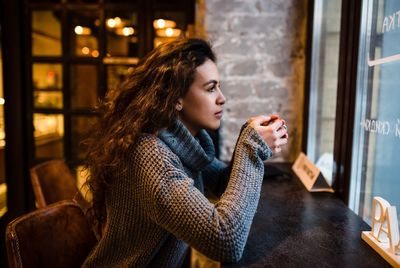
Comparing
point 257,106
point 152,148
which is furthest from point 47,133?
point 152,148

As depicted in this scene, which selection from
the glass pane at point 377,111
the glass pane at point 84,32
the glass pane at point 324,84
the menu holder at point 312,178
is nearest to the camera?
the glass pane at point 377,111

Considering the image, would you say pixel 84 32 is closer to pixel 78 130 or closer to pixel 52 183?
pixel 78 130

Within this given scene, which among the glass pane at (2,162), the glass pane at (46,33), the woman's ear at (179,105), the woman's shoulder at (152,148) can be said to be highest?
the glass pane at (46,33)

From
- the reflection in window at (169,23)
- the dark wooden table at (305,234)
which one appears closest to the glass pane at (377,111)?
the dark wooden table at (305,234)

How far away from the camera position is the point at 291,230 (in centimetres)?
113

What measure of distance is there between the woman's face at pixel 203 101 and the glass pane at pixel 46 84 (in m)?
1.68

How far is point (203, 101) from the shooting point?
1206mm

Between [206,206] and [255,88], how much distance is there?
129cm

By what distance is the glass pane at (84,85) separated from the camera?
2.59 meters

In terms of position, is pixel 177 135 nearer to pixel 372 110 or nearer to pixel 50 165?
pixel 372 110

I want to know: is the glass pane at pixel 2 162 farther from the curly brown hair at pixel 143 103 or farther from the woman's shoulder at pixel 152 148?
the woman's shoulder at pixel 152 148

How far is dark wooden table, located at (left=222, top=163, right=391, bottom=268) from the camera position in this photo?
0.93 metres

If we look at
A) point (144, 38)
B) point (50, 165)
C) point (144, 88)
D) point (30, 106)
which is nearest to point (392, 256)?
point (144, 88)

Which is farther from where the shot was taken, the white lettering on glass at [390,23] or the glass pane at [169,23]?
the glass pane at [169,23]
